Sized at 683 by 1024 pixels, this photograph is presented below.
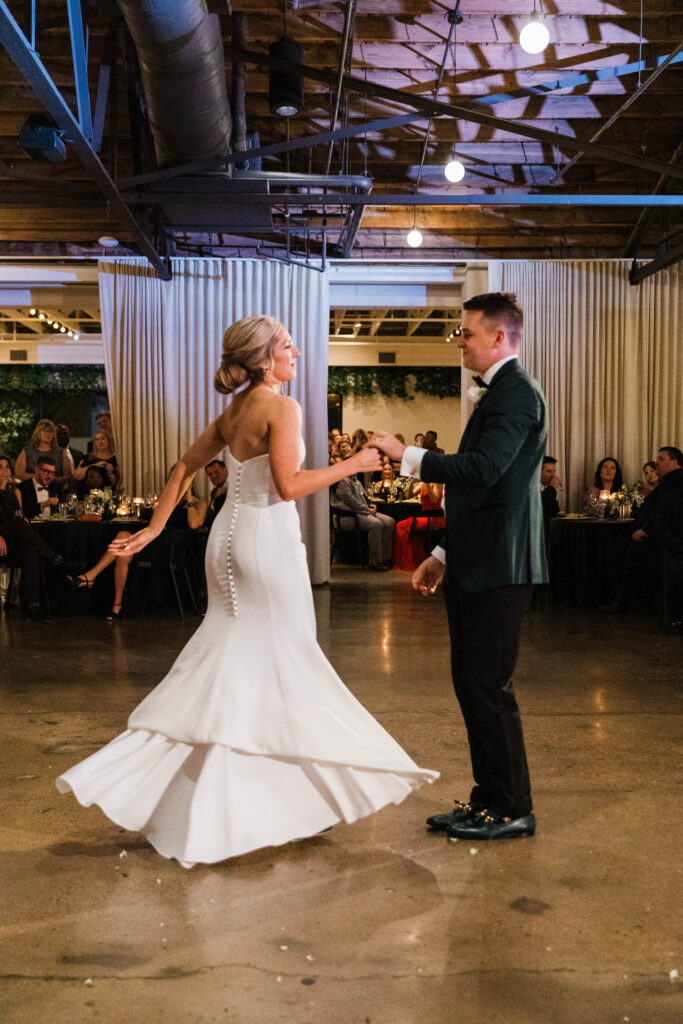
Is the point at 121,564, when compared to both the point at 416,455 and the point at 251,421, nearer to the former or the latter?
the point at 251,421

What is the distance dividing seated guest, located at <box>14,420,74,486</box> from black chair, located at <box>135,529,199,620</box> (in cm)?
183

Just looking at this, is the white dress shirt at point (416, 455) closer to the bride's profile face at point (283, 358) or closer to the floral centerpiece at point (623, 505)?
the bride's profile face at point (283, 358)

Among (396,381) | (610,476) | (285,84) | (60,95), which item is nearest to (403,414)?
(396,381)

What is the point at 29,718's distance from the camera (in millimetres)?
4559

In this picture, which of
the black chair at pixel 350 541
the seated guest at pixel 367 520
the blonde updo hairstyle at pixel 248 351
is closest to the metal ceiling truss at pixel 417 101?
the blonde updo hairstyle at pixel 248 351

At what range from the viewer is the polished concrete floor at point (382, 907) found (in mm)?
2094

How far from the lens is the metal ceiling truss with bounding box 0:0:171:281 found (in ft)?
13.5

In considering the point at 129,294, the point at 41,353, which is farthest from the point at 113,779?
the point at 41,353

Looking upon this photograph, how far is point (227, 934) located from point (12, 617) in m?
6.02

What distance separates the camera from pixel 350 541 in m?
12.5

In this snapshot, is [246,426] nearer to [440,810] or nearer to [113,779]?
[113,779]

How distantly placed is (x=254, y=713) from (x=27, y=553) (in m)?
5.46

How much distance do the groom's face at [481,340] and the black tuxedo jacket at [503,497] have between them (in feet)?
0.20

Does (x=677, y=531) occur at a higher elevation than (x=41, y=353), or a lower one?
lower
